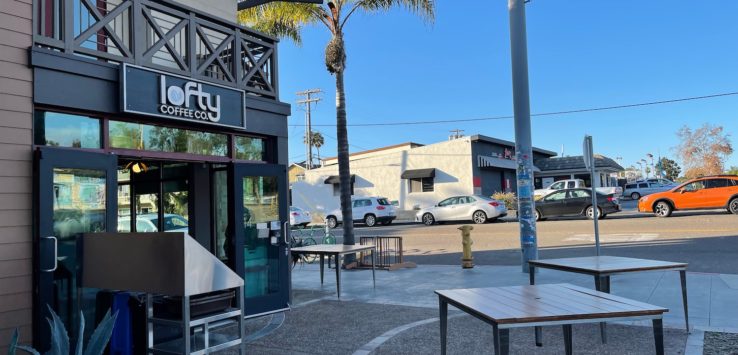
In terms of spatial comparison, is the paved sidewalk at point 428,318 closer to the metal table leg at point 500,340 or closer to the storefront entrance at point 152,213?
the storefront entrance at point 152,213

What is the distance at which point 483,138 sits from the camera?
31.9 meters

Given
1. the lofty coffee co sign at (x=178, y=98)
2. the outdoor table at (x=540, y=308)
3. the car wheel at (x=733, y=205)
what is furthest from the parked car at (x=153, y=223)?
the car wheel at (x=733, y=205)

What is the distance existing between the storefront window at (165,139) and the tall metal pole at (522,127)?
19.5ft

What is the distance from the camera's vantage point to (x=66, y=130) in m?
5.52

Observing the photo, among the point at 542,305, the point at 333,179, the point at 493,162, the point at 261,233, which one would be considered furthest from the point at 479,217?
the point at 542,305

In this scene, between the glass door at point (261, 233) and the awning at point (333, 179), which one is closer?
the glass door at point (261, 233)

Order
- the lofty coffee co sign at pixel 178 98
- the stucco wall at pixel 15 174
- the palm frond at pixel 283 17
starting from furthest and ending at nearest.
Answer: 1. the palm frond at pixel 283 17
2. the lofty coffee co sign at pixel 178 98
3. the stucco wall at pixel 15 174

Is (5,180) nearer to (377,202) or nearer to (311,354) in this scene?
(311,354)

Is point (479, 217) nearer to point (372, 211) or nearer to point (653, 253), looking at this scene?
point (372, 211)

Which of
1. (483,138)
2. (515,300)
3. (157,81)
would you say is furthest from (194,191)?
(483,138)

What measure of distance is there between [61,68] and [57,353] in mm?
3077

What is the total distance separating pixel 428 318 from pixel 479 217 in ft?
59.7

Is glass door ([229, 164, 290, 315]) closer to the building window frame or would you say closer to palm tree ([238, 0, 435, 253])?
palm tree ([238, 0, 435, 253])

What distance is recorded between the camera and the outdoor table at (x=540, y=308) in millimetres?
3324
